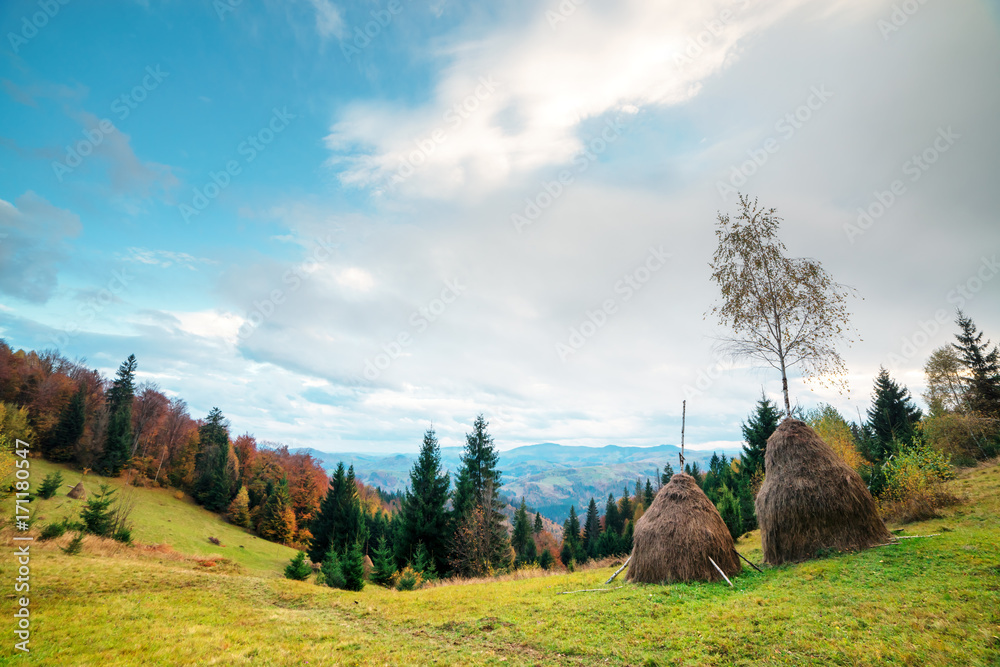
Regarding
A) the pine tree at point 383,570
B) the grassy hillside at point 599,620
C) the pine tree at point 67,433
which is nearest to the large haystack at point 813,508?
the grassy hillside at point 599,620

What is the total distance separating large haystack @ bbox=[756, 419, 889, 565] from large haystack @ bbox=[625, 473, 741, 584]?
5.54 feet

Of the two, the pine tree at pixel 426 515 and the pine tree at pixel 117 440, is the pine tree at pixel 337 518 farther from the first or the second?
the pine tree at pixel 117 440

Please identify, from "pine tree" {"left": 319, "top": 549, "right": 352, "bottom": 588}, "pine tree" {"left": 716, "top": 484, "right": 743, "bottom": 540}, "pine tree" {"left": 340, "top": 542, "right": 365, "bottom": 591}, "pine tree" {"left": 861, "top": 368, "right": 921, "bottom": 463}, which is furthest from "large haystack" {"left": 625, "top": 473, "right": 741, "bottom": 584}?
"pine tree" {"left": 861, "top": 368, "right": 921, "bottom": 463}

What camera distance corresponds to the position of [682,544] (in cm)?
1410

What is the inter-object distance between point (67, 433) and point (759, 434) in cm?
7949

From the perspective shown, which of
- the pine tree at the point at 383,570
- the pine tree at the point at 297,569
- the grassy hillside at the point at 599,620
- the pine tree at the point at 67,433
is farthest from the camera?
the pine tree at the point at 67,433

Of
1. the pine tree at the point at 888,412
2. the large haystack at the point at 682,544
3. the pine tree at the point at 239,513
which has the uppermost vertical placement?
the pine tree at the point at 888,412

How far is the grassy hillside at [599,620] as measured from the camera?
7027 mm

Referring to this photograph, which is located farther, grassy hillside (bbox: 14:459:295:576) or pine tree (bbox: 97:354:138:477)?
pine tree (bbox: 97:354:138:477)

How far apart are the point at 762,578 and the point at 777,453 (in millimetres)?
4980

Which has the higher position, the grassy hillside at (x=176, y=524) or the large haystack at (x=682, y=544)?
the large haystack at (x=682, y=544)

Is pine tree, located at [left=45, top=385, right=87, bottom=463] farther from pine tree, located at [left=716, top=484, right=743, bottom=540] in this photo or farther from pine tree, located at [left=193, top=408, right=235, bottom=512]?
→ pine tree, located at [left=716, top=484, right=743, bottom=540]

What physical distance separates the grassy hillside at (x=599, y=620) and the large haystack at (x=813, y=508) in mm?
959

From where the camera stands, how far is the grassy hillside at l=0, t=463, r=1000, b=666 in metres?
7.03
